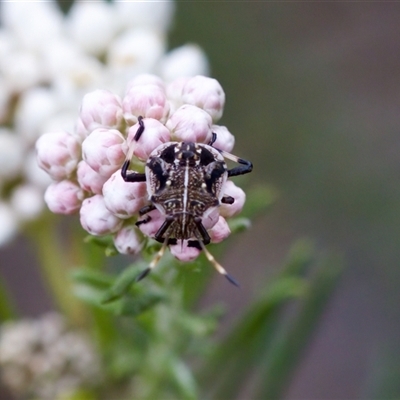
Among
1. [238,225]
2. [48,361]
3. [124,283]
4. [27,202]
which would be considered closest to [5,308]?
[48,361]

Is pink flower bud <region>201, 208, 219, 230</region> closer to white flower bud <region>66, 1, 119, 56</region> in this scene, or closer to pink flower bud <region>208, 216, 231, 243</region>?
pink flower bud <region>208, 216, 231, 243</region>

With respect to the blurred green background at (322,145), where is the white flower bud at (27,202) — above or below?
below

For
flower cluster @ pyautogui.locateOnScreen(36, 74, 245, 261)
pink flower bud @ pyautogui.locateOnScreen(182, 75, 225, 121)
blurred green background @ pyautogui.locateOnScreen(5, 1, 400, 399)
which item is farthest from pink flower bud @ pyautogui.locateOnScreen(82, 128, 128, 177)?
blurred green background @ pyautogui.locateOnScreen(5, 1, 400, 399)

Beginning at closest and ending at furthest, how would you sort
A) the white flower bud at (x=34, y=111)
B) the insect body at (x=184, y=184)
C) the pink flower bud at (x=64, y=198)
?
the insect body at (x=184, y=184), the pink flower bud at (x=64, y=198), the white flower bud at (x=34, y=111)

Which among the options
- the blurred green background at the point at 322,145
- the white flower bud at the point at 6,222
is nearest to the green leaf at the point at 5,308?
the white flower bud at the point at 6,222

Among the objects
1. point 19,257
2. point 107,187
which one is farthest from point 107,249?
point 19,257

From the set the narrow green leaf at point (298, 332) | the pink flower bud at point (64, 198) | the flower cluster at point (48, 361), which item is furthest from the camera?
the narrow green leaf at point (298, 332)

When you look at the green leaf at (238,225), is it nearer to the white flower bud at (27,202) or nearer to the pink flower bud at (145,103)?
the pink flower bud at (145,103)

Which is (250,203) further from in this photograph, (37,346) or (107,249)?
(37,346)

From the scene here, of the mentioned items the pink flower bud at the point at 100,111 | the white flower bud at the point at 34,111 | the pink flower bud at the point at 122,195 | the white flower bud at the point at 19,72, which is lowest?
the pink flower bud at the point at 122,195
